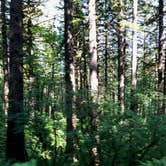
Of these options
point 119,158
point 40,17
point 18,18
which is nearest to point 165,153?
point 119,158

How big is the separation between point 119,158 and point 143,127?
98 cm

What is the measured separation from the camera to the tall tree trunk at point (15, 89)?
32.7ft

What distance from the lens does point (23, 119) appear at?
923 cm

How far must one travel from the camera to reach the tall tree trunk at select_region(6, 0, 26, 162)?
32.7 feet

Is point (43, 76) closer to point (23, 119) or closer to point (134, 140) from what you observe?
point (23, 119)

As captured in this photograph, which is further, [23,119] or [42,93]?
[42,93]

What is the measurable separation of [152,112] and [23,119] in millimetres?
3712

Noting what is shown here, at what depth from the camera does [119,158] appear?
929 cm

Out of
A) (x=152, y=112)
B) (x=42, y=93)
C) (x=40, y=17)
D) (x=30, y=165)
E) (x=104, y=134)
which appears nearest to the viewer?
(x=30, y=165)

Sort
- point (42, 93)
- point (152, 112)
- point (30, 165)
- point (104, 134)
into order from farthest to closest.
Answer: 1. point (152, 112)
2. point (42, 93)
3. point (104, 134)
4. point (30, 165)

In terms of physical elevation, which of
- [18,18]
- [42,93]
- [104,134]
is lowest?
[104,134]

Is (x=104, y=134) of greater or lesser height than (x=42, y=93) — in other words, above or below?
below

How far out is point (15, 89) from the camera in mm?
10211

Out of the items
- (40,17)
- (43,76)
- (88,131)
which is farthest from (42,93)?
(40,17)
